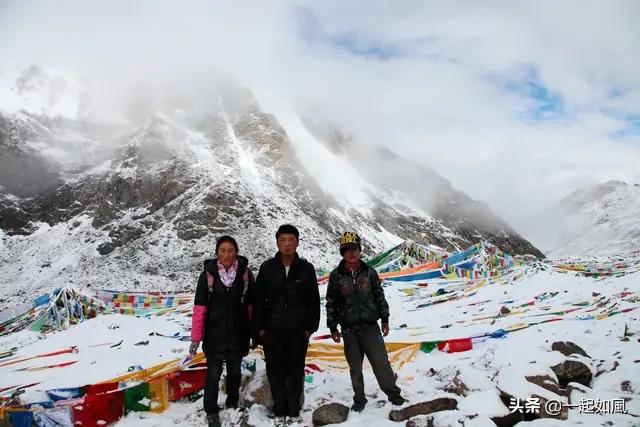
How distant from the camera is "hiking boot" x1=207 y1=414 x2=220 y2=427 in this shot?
16.4 ft

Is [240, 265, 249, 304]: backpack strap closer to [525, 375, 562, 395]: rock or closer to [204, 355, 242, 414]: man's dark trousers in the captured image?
[204, 355, 242, 414]: man's dark trousers

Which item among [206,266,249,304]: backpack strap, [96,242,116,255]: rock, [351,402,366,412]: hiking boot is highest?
[96,242,116,255]: rock

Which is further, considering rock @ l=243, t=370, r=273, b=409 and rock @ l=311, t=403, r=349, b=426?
rock @ l=243, t=370, r=273, b=409

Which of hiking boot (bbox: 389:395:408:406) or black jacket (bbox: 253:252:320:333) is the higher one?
black jacket (bbox: 253:252:320:333)

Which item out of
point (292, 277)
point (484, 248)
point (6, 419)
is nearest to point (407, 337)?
point (292, 277)

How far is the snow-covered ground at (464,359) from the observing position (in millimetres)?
4828

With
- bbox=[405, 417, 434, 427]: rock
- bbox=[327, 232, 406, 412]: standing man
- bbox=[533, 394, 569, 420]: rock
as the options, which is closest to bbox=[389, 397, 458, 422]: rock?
bbox=[405, 417, 434, 427]: rock

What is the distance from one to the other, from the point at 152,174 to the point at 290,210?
21.8 metres

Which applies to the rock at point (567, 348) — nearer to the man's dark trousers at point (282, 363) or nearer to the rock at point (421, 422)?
the rock at point (421, 422)

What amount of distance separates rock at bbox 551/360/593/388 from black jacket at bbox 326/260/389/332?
2.21 meters

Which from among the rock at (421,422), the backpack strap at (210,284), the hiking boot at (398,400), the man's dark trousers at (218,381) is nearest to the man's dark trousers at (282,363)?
the man's dark trousers at (218,381)

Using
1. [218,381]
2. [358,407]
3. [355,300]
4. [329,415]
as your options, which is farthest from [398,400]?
[218,381]

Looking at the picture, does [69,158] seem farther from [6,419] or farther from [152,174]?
[6,419]

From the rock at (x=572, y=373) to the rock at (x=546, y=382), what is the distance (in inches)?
13.0
